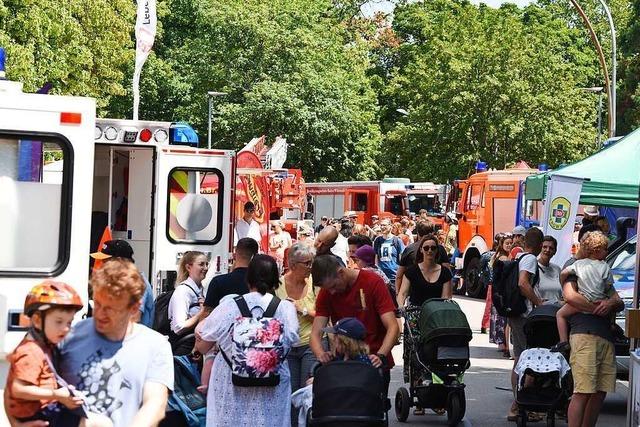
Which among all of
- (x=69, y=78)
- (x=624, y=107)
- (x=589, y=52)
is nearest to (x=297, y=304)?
(x=69, y=78)

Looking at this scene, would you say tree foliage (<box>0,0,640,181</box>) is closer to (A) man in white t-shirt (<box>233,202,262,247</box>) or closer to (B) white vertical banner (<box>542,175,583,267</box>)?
(A) man in white t-shirt (<box>233,202,262,247</box>)

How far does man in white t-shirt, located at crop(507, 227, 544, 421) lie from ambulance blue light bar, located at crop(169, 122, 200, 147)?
339 centimetres

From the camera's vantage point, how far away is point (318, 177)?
56062 millimetres

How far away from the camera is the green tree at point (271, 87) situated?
173ft

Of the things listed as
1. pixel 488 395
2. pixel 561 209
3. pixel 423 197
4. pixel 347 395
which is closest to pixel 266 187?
pixel 561 209

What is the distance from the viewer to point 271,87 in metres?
51.8

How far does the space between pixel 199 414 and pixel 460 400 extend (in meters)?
4.18

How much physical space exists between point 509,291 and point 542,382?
1.16 meters

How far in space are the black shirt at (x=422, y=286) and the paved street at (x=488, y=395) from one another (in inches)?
45.3

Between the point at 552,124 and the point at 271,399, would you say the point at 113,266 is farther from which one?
the point at 552,124

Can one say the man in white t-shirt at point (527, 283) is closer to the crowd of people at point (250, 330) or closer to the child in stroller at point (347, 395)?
the crowd of people at point (250, 330)

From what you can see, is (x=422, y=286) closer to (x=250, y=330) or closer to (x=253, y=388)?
(x=253, y=388)

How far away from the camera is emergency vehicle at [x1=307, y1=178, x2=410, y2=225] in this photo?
46750 mm

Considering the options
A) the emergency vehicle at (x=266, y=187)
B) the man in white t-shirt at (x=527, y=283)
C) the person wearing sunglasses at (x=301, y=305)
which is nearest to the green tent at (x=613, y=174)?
the man in white t-shirt at (x=527, y=283)
